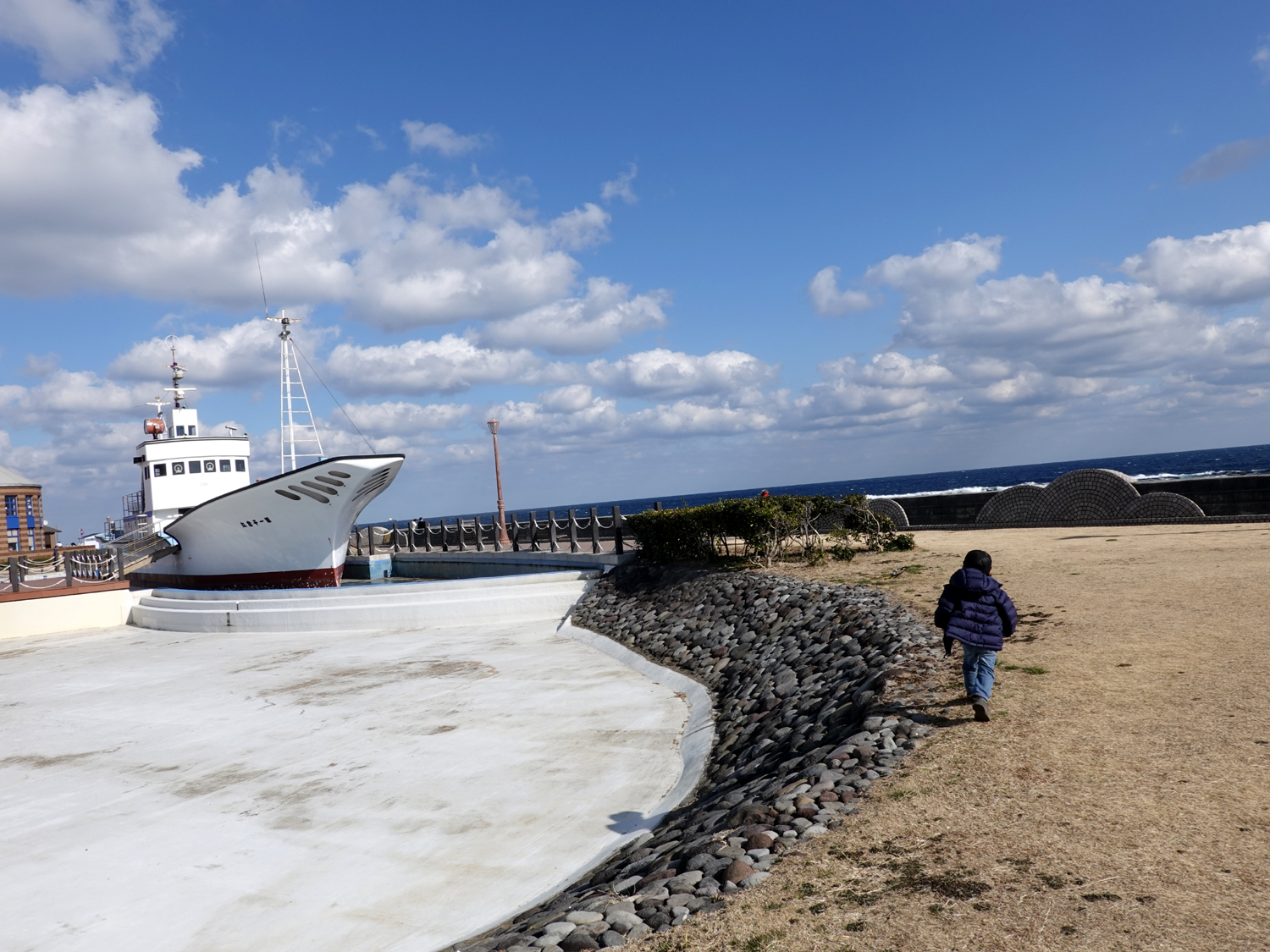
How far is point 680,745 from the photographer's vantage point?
27.9 ft

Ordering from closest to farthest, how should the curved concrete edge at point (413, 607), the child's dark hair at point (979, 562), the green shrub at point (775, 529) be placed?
1. the child's dark hair at point (979, 562)
2. the green shrub at point (775, 529)
3. the curved concrete edge at point (413, 607)

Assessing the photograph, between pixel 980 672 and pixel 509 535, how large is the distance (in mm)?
22223

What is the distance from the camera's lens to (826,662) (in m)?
8.81

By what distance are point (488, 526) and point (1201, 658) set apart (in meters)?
24.0

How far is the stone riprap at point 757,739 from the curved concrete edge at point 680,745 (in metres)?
0.12

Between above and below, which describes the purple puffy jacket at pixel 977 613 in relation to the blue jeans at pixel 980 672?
above

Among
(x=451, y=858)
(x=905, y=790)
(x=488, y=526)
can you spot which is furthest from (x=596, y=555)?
(x=905, y=790)

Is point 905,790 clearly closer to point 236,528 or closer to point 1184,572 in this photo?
point 1184,572

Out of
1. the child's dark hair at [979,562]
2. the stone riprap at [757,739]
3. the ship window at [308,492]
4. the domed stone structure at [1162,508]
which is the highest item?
the ship window at [308,492]

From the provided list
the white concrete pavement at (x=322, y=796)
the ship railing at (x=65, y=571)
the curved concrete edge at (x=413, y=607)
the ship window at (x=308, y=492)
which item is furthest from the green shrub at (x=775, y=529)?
the ship railing at (x=65, y=571)

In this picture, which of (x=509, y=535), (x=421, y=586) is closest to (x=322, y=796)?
(x=421, y=586)

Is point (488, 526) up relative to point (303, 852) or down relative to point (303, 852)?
up

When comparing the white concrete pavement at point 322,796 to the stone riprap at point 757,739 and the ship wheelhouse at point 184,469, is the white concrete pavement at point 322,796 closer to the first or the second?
the stone riprap at point 757,739

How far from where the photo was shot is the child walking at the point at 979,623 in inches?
236
